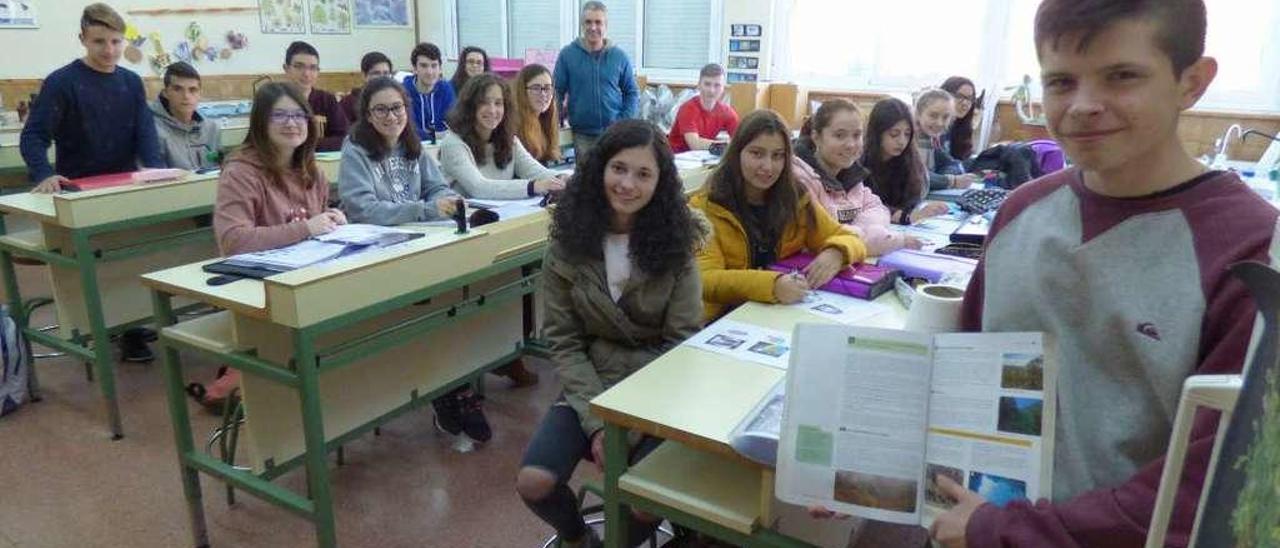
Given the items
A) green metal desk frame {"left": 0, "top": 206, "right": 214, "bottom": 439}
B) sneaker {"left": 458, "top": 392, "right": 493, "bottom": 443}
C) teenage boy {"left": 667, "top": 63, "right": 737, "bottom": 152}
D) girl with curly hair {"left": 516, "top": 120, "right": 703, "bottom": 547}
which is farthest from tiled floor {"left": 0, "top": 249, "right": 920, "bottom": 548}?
teenage boy {"left": 667, "top": 63, "right": 737, "bottom": 152}

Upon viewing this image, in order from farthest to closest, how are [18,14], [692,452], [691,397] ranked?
[18,14] → [692,452] → [691,397]

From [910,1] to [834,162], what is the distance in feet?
11.9

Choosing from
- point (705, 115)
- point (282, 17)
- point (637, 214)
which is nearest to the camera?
point (637, 214)

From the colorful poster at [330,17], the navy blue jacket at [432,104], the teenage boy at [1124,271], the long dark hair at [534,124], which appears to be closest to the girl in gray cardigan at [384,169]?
the long dark hair at [534,124]

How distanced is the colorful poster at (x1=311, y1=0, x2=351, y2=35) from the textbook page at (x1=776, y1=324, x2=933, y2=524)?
7.15 meters

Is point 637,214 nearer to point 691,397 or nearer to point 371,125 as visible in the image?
point 691,397

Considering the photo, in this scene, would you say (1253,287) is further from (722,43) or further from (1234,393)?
(722,43)

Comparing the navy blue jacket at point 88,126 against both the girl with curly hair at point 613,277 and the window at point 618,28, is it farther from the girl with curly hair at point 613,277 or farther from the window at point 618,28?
the window at point 618,28

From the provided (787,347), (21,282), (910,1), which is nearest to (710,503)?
(787,347)

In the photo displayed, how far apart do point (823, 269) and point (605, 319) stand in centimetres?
63

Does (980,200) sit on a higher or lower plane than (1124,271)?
lower

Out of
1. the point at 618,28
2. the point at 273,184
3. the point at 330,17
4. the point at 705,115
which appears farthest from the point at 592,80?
the point at 330,17

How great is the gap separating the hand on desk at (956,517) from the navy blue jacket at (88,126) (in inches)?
146

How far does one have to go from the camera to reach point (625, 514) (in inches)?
59.3
